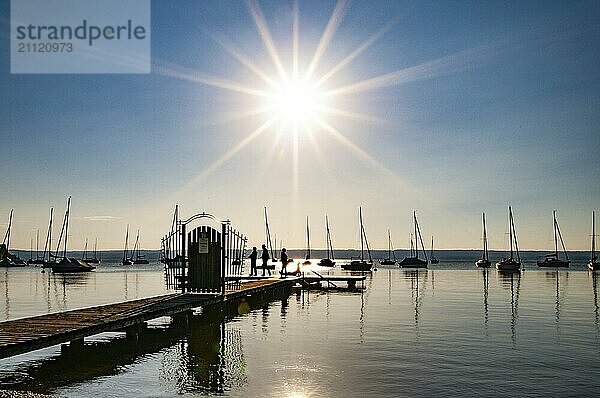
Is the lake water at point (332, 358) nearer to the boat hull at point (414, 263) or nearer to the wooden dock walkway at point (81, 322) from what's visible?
the wooden dock walkway at point (81, 322)

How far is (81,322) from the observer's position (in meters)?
17.4

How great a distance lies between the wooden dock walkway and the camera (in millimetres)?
14242

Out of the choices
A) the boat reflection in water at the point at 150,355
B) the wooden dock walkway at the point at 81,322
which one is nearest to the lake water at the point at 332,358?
the boat reflection in water at the point at 150,355

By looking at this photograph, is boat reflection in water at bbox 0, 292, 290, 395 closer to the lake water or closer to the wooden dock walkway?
the lake water

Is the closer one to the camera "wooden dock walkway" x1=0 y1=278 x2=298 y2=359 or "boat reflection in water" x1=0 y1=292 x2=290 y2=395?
"boat reflection in water" x1=0 y1=292 x2=290 y2=395

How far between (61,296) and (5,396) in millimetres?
31800

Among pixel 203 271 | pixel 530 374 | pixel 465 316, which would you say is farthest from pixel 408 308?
pixel 530 374

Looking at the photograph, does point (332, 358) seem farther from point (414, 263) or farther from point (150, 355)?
point (414, 263)

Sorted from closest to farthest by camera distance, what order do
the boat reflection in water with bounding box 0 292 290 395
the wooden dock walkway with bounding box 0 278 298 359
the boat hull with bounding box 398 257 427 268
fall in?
the boat reflection in water with bounding box 0 292 290 395
the wooden dock walkway with bounding box 0 278 298 359
the boat hull with bounding box 398 257 427 268

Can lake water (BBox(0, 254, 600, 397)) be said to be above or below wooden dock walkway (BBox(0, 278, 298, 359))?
below

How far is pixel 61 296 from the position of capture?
41562mm

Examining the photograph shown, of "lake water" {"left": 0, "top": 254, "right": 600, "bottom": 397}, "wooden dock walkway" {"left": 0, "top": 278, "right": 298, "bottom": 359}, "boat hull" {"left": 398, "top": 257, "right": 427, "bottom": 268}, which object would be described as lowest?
"boat hull" {"left": 398, "top": 257, "right": 427, "bottom": 268}

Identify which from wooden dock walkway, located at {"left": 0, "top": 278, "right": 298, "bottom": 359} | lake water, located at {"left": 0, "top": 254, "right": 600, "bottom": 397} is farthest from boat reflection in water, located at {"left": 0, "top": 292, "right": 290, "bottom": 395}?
wooden dock walkway, located at {"left": 0, "top": 278, "right": 298, "bottom": 359}

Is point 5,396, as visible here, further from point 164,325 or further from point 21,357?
point 164,325
